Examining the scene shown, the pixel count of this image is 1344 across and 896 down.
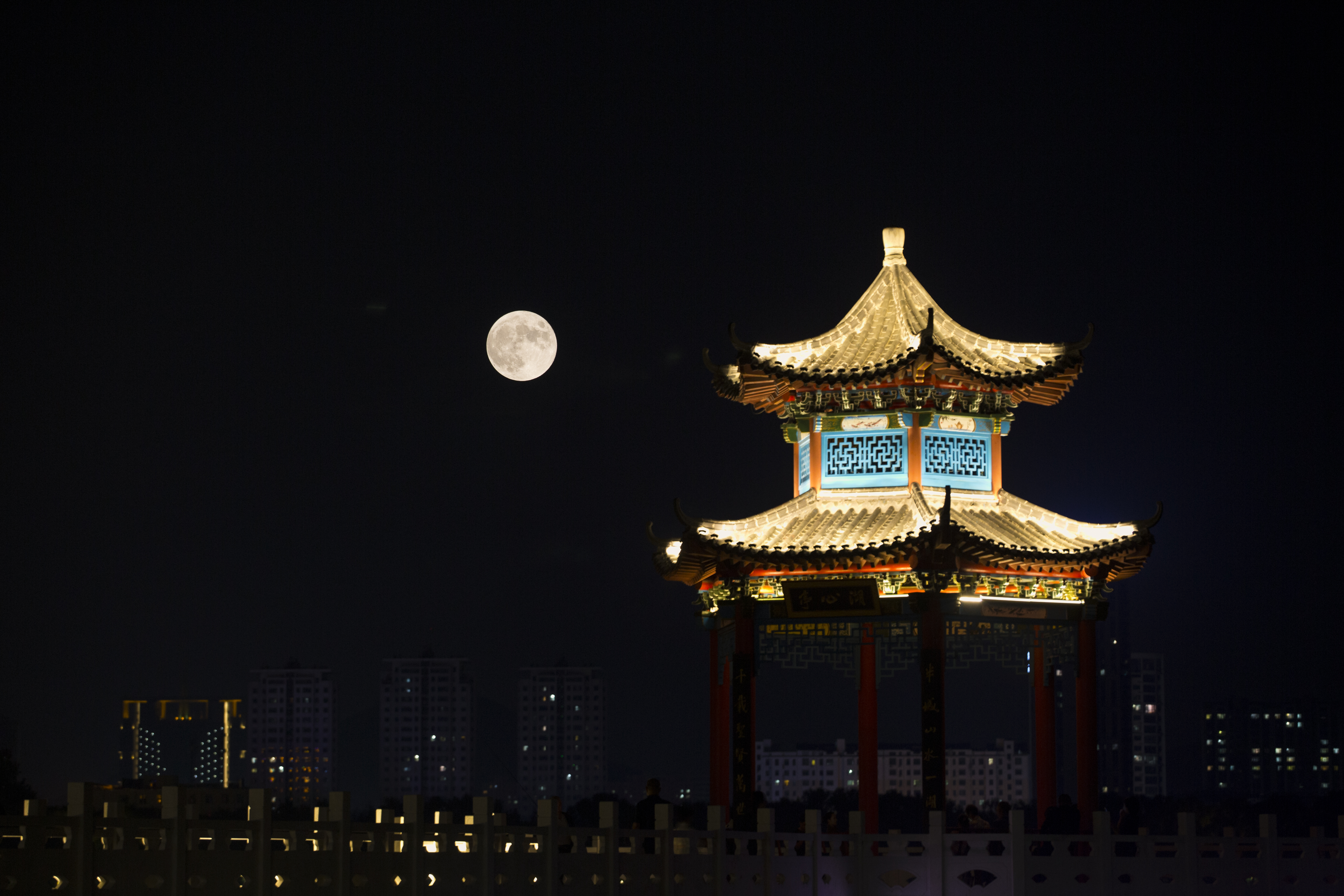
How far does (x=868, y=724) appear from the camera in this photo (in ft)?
66.4

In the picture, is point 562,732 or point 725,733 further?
point 562,732

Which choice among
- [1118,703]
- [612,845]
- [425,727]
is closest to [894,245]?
[612,845]

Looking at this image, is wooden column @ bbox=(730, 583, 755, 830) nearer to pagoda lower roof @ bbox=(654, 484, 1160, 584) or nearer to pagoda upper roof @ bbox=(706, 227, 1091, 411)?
pagoda lower roof @ bbox=(654, 484, 1160, 584)

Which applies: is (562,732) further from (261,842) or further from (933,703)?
(261,842)

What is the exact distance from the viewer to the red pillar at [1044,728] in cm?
2072

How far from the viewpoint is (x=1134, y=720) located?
76125 mm

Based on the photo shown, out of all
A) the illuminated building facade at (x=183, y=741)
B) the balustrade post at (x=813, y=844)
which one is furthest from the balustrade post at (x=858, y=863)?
the illuminated building facade at (x=183, y=741)

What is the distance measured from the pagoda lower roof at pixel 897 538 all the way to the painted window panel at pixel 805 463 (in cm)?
20

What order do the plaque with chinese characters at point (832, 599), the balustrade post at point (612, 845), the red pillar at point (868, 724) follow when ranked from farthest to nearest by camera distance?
1. the plaque with chinese characters at point (832, 599)
2. the red pillar at point (868, 724)
3. the balustrade post at point (612, 845)

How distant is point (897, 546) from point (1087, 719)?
3.32 meters

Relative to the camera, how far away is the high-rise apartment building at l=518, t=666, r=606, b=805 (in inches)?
3297

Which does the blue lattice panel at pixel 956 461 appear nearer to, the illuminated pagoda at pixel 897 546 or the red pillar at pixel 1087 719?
the illuminated pagoda at pixel 897 546

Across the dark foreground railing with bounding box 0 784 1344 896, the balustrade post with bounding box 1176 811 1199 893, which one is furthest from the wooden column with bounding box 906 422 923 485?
the balustrade post with bounding box 1176 811 1199 893

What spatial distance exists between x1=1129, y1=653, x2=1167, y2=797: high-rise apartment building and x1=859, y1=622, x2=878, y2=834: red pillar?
194 feet
